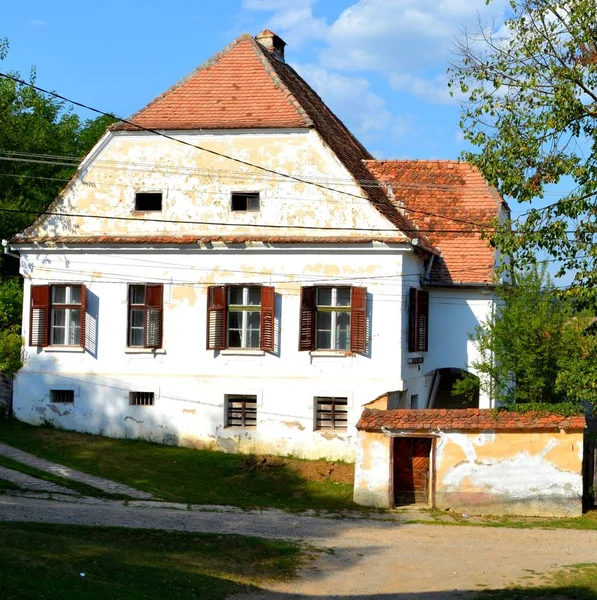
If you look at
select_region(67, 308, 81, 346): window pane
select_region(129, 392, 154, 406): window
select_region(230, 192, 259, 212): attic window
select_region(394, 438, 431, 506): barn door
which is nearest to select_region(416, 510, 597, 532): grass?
select_region(394, 438, 431, 506): barn door

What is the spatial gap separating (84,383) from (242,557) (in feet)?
38.8

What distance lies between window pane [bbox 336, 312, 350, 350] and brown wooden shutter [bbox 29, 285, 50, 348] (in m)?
7.65

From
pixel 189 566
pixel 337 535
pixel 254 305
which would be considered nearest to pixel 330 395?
pixel 254 305

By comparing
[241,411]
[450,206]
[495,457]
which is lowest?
[495,457]

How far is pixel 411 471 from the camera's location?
21.2 metres

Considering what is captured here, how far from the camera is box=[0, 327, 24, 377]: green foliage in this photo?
2656 cm

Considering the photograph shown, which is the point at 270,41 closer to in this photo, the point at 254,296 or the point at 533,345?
the point at 254,296

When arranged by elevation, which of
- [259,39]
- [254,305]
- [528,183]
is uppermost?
[259,39]

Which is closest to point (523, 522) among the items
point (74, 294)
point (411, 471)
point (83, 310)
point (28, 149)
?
point (411, 471)

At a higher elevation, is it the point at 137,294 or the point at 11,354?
the point at 137,294

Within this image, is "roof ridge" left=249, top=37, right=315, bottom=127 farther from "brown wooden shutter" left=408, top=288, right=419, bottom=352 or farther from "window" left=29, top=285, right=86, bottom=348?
"window" left=29, top=285, right=86, bottom=348

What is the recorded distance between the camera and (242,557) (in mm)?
15445

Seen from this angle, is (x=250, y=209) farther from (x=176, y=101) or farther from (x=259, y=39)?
(x=259, y=39)

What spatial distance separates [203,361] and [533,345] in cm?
830
